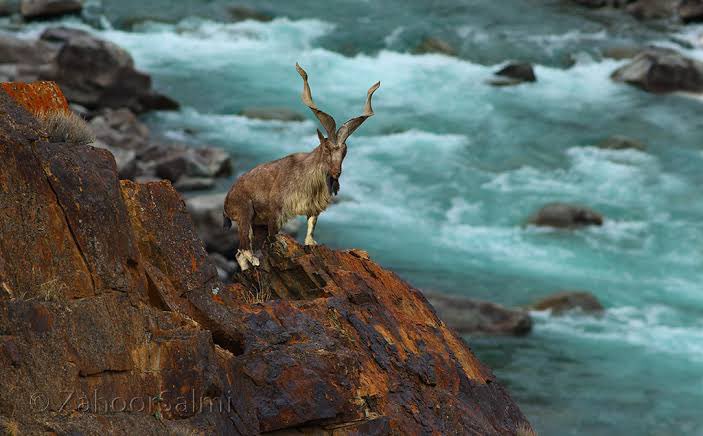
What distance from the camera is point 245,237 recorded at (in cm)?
1226

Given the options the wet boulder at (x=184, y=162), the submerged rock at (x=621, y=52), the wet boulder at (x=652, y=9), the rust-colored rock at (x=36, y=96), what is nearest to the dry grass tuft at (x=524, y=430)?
the rust-colored rock at (x=36, y=96)

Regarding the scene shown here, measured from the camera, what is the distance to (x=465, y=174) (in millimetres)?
33031

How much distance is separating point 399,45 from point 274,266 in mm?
30999

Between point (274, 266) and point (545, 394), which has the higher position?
point (274, 266)

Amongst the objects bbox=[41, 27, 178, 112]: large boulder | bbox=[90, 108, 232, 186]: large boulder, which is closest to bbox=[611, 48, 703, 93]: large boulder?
bbox=[90, 108, 232, 186]: large boulder

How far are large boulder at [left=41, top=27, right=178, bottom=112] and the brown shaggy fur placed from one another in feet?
73.3

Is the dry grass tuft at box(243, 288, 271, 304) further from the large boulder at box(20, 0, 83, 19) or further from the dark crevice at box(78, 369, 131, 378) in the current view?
the large boulder at box(20, 0, 83, 19)

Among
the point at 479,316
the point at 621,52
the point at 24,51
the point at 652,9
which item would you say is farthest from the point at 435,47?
the point at 479,316

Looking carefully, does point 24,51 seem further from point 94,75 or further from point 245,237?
point 245,237

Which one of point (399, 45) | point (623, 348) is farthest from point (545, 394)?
point (399, 45)

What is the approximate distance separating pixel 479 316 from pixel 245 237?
39.9 ft

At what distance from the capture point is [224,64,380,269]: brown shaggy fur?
11789 mm

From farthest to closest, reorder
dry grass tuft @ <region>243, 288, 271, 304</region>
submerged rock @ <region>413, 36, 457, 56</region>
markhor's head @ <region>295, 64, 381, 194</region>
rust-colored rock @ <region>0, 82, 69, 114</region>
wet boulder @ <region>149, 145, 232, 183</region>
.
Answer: submerged rock @ <region>413, 36, 457, 56</region> → wet boulder @ <region>149, 145, 232, 183</region> → markhor's head @ <region>295, 64, 381, 194</region> → dry grass tuft @ <region>243, 288, 271, 304</region> → rust-colored rock @ <region>0, 82, 69, 114</region>

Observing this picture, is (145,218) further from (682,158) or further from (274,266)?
(682,158)
